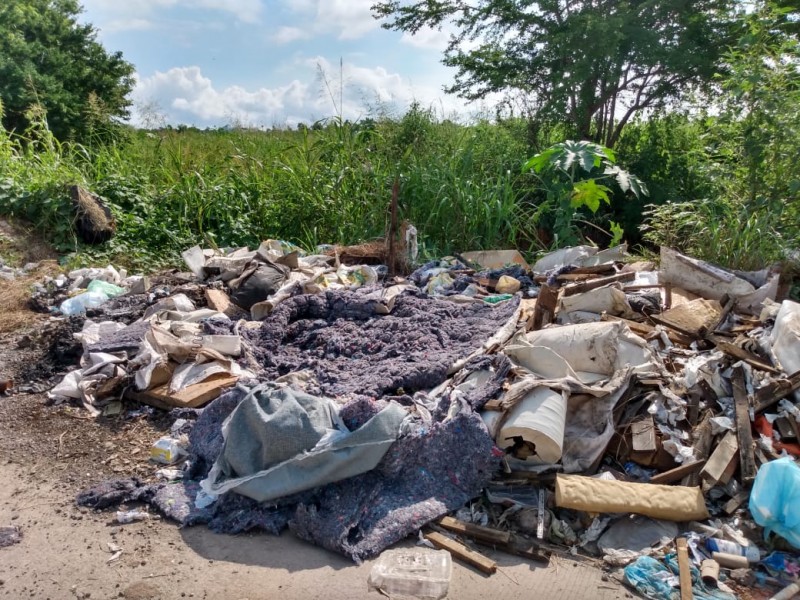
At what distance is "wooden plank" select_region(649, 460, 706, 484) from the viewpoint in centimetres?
287

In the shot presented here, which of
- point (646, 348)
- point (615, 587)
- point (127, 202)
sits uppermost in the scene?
point (127, 202)

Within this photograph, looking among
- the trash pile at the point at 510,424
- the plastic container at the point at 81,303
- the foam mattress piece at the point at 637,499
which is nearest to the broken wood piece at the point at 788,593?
the trash pile at the point at 510,424

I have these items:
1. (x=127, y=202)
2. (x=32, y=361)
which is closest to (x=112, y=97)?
(x=127, y=202)

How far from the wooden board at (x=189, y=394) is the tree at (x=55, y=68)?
11.4 metres

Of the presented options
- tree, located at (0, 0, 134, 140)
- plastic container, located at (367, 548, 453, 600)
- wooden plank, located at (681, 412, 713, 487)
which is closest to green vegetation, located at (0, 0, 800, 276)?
wooden plank, located at (681, 412, 713, 487)

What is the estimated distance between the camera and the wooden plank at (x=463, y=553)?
2.47m

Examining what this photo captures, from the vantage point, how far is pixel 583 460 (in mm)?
3021

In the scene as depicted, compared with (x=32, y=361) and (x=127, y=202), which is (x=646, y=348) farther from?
(x=127, y=202)

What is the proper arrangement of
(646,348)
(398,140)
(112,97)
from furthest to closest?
(112,97), (398,140), (646,348)

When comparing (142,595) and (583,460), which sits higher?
(583,460)

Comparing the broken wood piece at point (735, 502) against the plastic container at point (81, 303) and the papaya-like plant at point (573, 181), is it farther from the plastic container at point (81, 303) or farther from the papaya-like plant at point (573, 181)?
the plastic container at point (81, 303)

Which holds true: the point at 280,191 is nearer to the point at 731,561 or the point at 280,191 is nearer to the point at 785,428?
the point at 785,428

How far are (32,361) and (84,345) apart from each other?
540mm

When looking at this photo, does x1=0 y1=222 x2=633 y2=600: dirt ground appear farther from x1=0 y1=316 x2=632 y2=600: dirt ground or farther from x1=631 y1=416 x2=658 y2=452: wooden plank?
x1=631 y1=416 x2=658 y2=452: wooden plank
